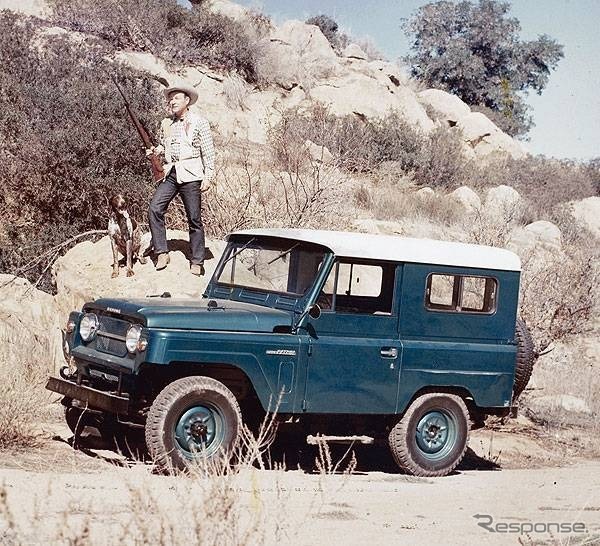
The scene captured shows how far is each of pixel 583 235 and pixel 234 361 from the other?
19596 mm

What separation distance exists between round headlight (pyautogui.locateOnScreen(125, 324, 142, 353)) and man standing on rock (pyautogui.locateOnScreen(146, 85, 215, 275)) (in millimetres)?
3444

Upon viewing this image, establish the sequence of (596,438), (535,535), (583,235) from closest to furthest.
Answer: (535,535), (596,438), (583,235)

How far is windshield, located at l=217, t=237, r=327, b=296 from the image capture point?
8.65 m

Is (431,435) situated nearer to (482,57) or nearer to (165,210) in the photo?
(165,210)

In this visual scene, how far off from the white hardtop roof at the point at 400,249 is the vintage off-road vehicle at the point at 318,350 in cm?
1

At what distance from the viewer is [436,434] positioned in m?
9.22

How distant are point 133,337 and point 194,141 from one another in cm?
398

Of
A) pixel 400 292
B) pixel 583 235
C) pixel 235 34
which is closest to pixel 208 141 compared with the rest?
pixel 400 292

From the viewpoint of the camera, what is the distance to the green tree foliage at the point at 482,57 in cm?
4472

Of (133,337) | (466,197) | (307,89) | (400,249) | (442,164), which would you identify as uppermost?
(307,89)

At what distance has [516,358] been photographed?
9.52m

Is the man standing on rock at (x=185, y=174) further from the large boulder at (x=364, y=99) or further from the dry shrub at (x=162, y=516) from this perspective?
the large boulder at (x=364, y=99)

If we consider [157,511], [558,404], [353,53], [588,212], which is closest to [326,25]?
[353,53]

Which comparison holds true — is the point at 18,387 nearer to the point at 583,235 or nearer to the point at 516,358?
the point at 516,358
